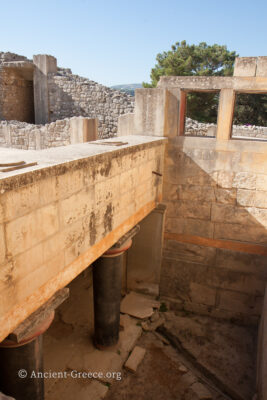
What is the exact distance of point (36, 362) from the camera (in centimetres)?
336

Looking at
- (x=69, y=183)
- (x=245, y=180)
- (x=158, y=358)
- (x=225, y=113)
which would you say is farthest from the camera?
(x=245, y=180)

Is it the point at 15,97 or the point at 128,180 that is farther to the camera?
the point at 15,97

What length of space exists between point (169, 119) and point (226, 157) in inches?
52.2

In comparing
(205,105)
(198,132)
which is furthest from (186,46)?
(198,132)

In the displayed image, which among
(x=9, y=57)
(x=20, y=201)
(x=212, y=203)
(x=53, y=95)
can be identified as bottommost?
(x=212, y=203)

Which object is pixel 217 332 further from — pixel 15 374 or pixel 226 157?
pixel 15 374

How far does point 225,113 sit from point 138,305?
4.26 meters

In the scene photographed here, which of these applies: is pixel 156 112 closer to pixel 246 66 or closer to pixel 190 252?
pixel 246 66

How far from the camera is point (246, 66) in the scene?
555 centimetres

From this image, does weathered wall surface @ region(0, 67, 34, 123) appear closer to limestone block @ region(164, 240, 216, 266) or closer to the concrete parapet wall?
the concrete parapet wall

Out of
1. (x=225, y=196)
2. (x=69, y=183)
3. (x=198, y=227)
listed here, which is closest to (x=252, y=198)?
(x=225, y=196)

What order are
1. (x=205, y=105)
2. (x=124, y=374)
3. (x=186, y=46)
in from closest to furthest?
(x=124, y=374) < (x=205, y=105) < (x=186, y=46)

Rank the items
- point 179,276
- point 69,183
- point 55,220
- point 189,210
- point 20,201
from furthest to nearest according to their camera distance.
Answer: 1. point 179,276
2. point 189,210
3. point 69,183
4. point 55,220
5. point 20,201

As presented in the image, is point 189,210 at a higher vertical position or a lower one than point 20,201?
lower
